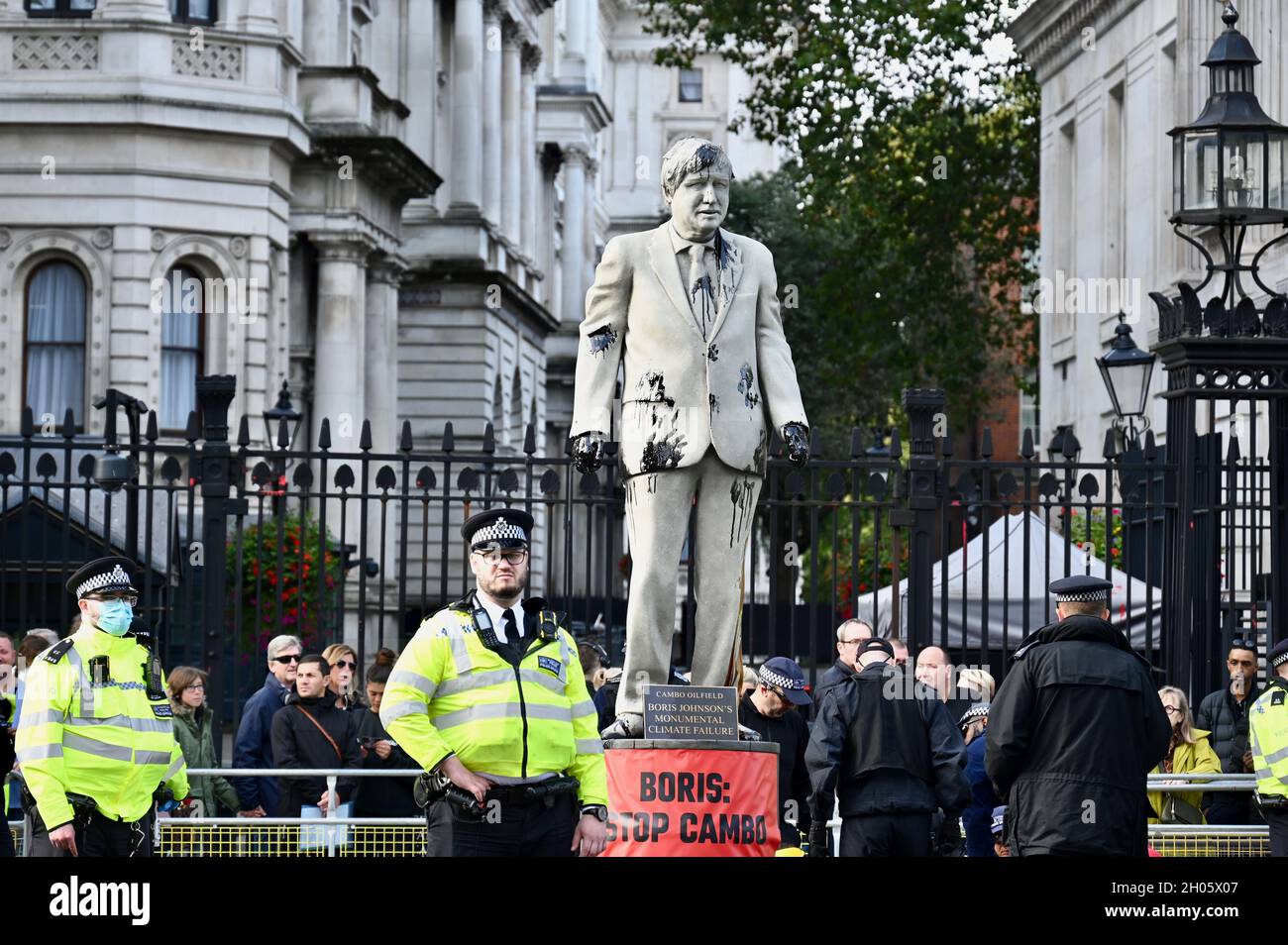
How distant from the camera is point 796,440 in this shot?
9.98 m

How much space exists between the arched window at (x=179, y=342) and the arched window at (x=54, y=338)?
115 cm

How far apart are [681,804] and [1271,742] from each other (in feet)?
11.8

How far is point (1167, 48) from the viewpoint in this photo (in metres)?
31.3

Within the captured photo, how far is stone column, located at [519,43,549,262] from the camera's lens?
201 ft

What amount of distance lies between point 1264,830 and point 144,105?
24.4 m

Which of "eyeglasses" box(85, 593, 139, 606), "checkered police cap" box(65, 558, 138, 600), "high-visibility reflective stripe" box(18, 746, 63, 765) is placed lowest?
"high-visibility reflective stripe" box(18, 746, 63, 765)

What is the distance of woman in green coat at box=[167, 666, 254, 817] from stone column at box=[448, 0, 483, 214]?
38986 mm

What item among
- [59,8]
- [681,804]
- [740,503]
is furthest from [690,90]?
[681,804]

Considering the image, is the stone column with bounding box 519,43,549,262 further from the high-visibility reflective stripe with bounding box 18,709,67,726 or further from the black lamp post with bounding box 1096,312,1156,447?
the high-visibility reflective stripe with bounding box 18,709,67,726

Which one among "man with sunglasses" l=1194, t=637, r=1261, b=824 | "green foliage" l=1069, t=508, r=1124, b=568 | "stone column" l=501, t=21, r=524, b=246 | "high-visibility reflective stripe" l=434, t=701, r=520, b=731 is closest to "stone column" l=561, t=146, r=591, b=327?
"stone column" l=501, t=21, r=524, b=246

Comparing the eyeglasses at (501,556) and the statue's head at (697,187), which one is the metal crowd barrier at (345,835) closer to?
the eyeglasses at (501,556)

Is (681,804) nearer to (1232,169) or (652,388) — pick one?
(652,388)
